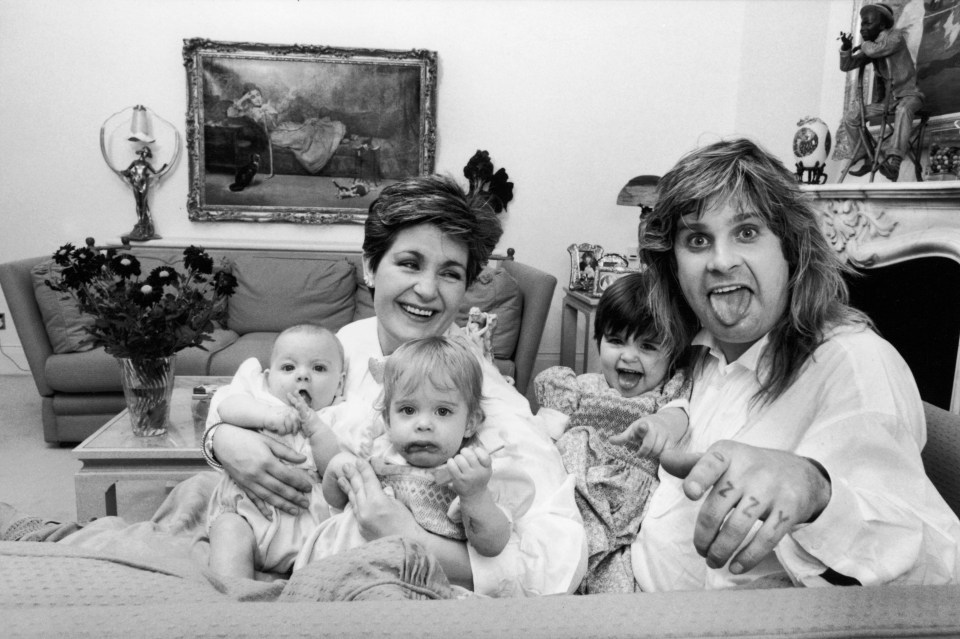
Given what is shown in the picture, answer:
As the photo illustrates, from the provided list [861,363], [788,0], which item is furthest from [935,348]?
[788,0]

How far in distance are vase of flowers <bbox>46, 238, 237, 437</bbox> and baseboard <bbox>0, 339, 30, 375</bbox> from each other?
10.2 feet

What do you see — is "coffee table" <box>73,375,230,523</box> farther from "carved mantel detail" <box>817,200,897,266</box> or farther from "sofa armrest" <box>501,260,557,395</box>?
"carved mantel detail" <box>817,200,897,266</box>

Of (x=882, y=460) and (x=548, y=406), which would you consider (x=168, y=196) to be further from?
(x=882, y=460)

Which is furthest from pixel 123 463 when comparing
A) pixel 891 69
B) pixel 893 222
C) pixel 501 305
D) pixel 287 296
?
pixel 891 69

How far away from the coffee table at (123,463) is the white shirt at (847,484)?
1.54 meters

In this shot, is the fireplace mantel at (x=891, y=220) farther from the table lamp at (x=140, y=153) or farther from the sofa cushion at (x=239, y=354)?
the table lamp at (x=140, y=153)

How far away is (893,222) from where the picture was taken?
105 inches

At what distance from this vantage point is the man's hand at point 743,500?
713mm

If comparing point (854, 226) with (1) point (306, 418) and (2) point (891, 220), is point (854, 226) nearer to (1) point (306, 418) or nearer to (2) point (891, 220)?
(2) point (891, 220)

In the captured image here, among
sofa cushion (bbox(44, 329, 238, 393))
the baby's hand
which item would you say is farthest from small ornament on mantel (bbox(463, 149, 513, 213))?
the baby's hand

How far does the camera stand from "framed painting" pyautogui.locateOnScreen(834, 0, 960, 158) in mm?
2795

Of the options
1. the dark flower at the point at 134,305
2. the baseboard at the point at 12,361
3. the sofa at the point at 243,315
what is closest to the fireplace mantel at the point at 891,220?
the sofa at the point at 243,315

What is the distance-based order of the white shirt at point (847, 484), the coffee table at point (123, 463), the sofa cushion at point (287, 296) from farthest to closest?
the sofa cushion at point (287, 296) < the coffee table at point (123, 463) < the white shirt at point (847, 484)

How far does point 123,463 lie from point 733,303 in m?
1.87
